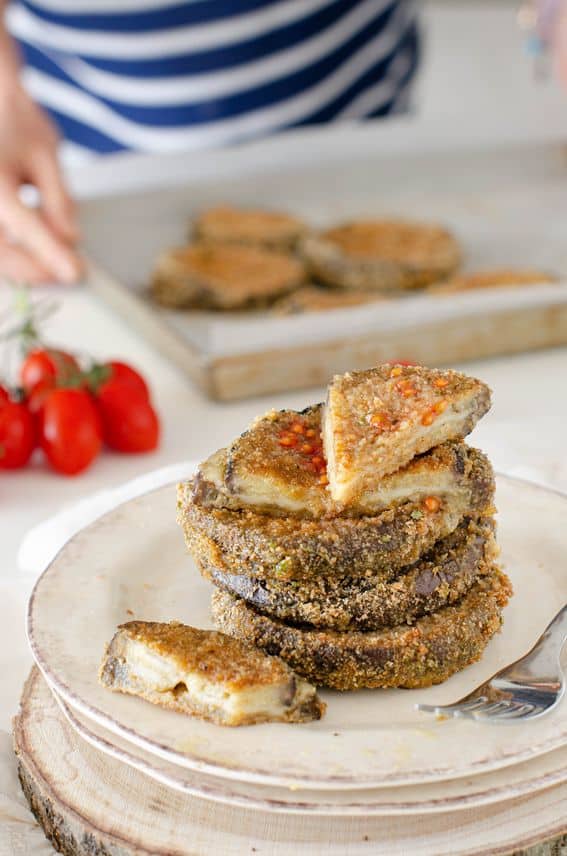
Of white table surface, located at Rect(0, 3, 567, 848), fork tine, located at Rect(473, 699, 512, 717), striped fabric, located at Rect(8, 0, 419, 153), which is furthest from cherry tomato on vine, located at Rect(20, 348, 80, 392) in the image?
striped fabric, located at Rect(8, 0, 419, 153)

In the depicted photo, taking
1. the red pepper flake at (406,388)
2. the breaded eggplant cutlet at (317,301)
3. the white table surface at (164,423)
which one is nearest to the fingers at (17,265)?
the white table surface at (164,423)

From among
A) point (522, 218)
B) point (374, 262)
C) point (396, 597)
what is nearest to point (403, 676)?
point (396, 597)

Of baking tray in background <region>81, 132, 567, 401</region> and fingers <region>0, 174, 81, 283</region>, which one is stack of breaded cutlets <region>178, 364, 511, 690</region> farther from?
fingers <region>0, 174, 81, 283</region>

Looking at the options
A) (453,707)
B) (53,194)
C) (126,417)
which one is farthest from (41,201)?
(453,707)

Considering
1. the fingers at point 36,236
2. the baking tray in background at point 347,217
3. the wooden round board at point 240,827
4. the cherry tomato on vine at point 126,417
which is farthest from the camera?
the fingers at point 36,236

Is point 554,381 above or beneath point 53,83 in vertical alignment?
beneath

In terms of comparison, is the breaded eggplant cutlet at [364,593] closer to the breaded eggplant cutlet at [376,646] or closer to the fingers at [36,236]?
the breaded eggplant cutlet at [376,646]

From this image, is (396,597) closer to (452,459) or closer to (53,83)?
(452,459)
